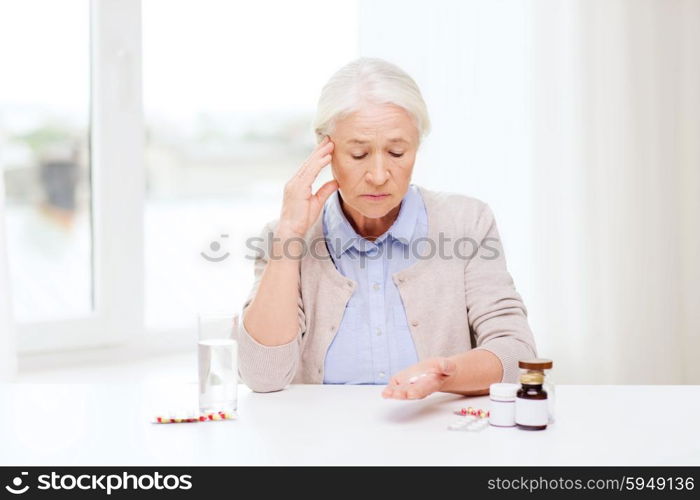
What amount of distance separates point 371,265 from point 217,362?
0.57 meters

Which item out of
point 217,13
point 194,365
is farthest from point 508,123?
point 194,365

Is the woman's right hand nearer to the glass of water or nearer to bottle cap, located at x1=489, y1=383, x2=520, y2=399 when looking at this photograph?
the glass of water

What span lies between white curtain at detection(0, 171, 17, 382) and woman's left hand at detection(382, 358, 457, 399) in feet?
4.31

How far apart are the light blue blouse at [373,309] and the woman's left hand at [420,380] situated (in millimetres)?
382

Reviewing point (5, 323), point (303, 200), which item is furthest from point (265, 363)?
point (5, 323)

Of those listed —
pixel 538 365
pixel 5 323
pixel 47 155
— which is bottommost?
pixel 5 323

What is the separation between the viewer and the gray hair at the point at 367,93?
194 cm

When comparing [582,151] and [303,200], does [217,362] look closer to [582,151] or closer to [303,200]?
[303,200]

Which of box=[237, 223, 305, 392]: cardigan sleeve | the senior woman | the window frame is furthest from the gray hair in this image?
the window frame

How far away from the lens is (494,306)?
6.43ft

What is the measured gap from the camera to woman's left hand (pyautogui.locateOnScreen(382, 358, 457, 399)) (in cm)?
153

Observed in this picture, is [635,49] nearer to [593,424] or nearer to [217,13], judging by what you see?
[217,13]

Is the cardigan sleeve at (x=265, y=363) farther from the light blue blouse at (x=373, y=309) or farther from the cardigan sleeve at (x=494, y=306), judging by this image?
the cardigan sleeve at (x=494, y=306)

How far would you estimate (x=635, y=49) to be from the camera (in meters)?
3.33
